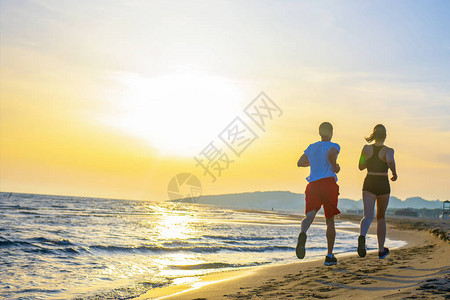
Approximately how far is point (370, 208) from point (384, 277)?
4.10ft

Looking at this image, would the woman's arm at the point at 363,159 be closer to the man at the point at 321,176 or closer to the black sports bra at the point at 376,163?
the black sports bra at the point at 376,163

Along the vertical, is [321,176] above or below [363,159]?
below

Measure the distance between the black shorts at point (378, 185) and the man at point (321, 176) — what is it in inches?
22.4

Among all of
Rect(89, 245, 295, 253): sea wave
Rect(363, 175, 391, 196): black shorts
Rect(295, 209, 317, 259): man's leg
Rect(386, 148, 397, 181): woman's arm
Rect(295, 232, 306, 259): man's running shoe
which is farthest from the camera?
Rect(89, 245, 295, 253): sea wave

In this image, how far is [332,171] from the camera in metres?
5.82

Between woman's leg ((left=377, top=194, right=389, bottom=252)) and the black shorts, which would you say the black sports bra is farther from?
woman's leg ((left=377, top=194, right=389, bottom=252))

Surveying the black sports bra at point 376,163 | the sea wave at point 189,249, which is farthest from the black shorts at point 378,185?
the sea wave at point 189,249

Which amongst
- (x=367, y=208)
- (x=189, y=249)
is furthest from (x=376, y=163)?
(x=189, y=249)

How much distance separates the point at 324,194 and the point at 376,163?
928 mm

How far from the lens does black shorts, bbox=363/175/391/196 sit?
19.6ft

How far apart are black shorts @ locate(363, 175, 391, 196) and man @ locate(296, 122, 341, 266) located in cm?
57

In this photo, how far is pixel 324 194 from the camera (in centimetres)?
582

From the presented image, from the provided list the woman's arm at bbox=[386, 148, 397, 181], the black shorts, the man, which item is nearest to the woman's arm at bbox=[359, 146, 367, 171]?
the black shorts

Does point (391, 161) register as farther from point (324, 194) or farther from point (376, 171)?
point (324, 194)
